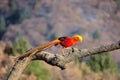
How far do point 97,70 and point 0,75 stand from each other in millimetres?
12964

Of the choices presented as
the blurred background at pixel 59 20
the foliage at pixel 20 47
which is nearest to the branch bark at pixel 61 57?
the foliage at pixel 20 47

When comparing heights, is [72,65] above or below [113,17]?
above

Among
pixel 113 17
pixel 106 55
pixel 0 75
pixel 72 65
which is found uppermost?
pixel 0 75

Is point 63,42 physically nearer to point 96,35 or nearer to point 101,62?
point 101,62

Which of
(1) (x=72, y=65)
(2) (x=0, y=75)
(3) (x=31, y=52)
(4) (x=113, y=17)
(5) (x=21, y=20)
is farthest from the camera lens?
(4) (x=113, y=17)

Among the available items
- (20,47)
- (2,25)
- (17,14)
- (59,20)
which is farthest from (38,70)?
(59,20)

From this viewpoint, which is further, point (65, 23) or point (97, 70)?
point (65, 23)

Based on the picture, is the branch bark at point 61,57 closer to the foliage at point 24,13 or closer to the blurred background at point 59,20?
the blurred background at point 59,20

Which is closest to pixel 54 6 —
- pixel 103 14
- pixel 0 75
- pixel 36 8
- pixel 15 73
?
pixel 36 8

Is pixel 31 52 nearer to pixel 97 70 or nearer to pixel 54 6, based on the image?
pixel 97 70

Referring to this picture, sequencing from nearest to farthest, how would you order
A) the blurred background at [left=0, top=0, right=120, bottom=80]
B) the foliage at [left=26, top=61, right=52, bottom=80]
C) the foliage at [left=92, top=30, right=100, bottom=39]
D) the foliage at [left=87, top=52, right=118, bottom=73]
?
the foliage at [left=26, top=61, right=52, bottom=80], the foliage at [left=87, top=52, right=118, bottom=73], the foliage at [left=92, top=30, right=100, bottom=39], the blurred background at [left=0, top=0, right=120, bottom=80]

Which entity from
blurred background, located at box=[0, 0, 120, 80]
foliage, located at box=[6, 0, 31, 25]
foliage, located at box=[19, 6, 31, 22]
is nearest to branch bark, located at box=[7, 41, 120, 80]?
blurred background, located at box=[0, 0, 120, 80]

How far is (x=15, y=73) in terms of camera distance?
7.00 metres

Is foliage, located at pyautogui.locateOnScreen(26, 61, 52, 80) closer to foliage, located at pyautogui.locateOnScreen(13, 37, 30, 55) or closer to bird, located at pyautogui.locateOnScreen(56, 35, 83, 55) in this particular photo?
foliage, located at pyautogui.locateOnScreen(13, 37, 30, 55)
